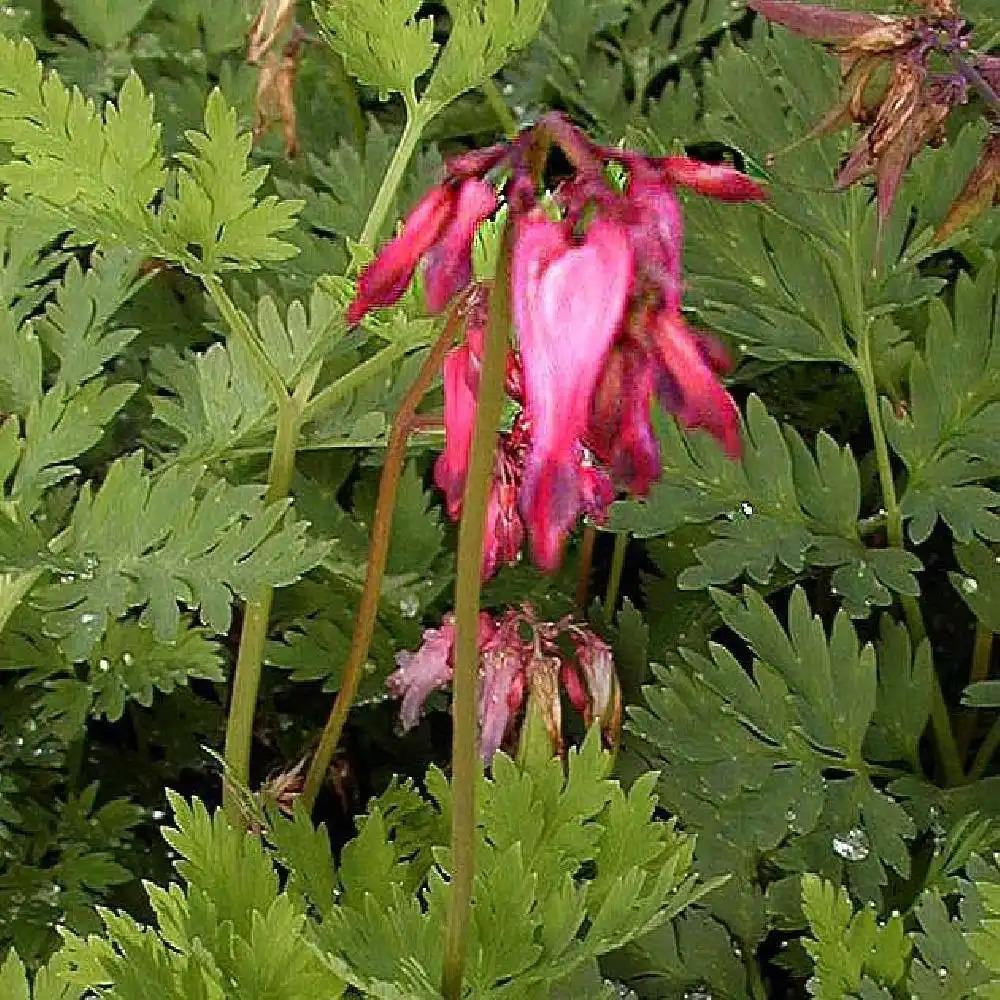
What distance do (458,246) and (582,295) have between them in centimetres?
11

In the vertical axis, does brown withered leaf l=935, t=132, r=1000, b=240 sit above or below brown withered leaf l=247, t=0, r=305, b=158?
above

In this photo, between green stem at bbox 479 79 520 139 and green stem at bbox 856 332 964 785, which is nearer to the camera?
green stem at bbox 856 332 964 785

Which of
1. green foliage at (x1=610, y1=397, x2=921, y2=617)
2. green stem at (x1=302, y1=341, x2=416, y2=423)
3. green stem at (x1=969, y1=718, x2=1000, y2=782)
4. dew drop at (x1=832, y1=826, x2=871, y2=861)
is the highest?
green stem at (x1=302, y1=341, x2=416, y2=423)

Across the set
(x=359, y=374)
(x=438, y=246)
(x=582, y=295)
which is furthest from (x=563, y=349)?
(x=359, y=374)

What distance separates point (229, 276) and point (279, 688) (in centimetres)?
46

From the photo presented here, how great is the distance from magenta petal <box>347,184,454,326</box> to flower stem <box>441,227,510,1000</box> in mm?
40

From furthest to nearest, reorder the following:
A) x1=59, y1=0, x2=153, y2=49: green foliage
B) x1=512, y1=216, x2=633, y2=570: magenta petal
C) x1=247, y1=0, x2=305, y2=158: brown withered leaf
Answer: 1. x1=59, y1=0, x2=153, y2=49: green foliage
2. x1=247, y1=0, x2=305, y2=158: brown withered leaf
3. x1=512, y1=216, x2=633, y2=570: magenta petal

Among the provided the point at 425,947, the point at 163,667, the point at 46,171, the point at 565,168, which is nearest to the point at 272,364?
the point at 46,171

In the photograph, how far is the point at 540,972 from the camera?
3.06 feet

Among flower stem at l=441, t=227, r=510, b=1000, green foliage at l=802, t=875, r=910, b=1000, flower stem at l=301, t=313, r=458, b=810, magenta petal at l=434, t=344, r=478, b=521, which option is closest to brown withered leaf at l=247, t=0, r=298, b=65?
flower stem at l=301, t=313, r=458, b=810

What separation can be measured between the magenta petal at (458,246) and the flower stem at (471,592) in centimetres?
2

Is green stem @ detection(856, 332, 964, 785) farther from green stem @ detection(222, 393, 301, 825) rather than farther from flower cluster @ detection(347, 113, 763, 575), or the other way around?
flower cluster @ detection(347, 113, 763, 575)

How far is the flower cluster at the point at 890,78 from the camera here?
98 cm

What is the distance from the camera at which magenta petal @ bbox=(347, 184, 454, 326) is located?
2.45ft
